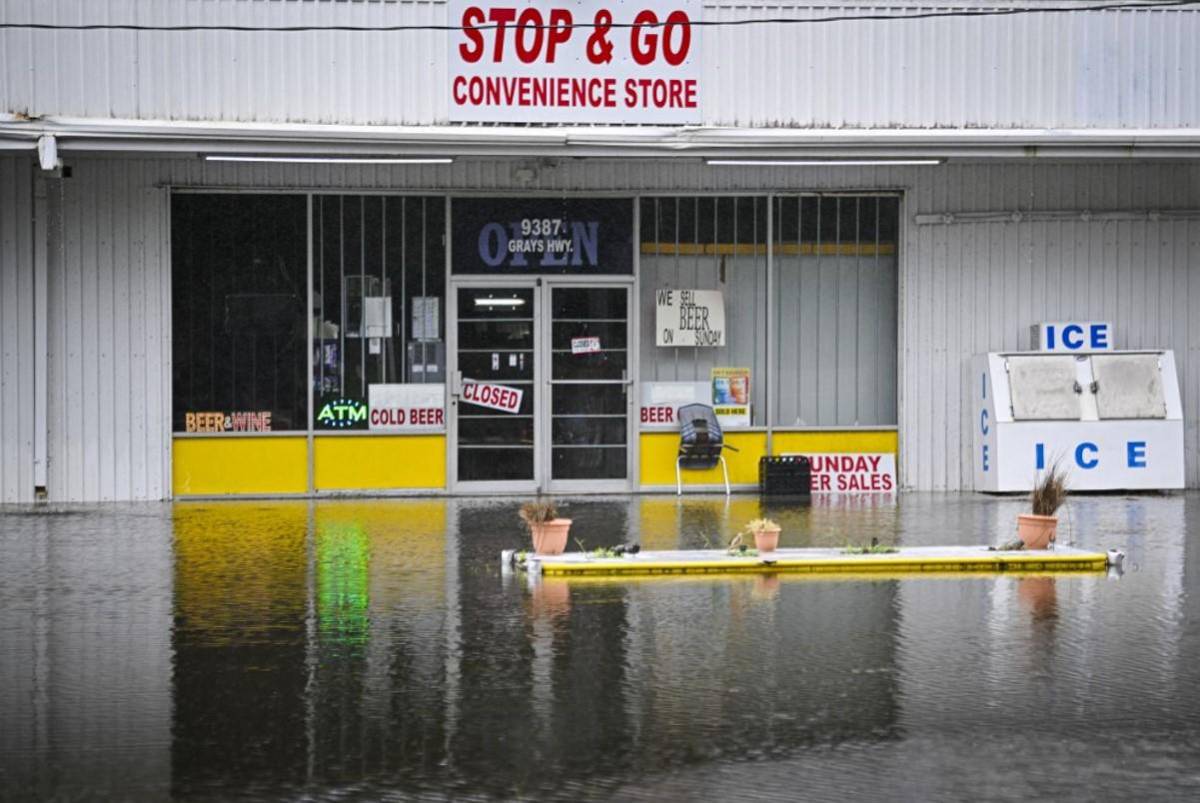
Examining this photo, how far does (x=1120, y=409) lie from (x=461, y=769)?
577 inches

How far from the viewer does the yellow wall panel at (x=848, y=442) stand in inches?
811

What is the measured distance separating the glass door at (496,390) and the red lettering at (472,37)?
2.89 m

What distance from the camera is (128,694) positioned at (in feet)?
29.5

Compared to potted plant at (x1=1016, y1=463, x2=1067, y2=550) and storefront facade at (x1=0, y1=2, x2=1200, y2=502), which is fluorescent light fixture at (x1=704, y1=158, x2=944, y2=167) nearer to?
storefront facade at (x1=0, y1=2, x2=1200, y2=502)

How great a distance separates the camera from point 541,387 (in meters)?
20.0

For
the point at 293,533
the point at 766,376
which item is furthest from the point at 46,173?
the point at 766,376

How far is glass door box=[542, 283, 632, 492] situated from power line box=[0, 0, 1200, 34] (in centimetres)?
334

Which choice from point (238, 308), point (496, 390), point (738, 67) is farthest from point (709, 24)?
point (238, 308)

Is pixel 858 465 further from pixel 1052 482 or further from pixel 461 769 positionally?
pixel 461 769

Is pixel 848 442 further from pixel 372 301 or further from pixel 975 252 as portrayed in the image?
Answer: pixel 372 301

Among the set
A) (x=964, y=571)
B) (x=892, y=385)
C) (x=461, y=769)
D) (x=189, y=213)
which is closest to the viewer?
(x=461, y=769)

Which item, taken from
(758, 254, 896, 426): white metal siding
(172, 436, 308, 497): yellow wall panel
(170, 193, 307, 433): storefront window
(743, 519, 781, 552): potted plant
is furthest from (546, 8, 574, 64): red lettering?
(743, 519, 781, 552): potted plant

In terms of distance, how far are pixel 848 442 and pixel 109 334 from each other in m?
9.01

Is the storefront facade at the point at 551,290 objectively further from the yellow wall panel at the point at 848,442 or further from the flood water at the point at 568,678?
the flood water at the point at 568,678
